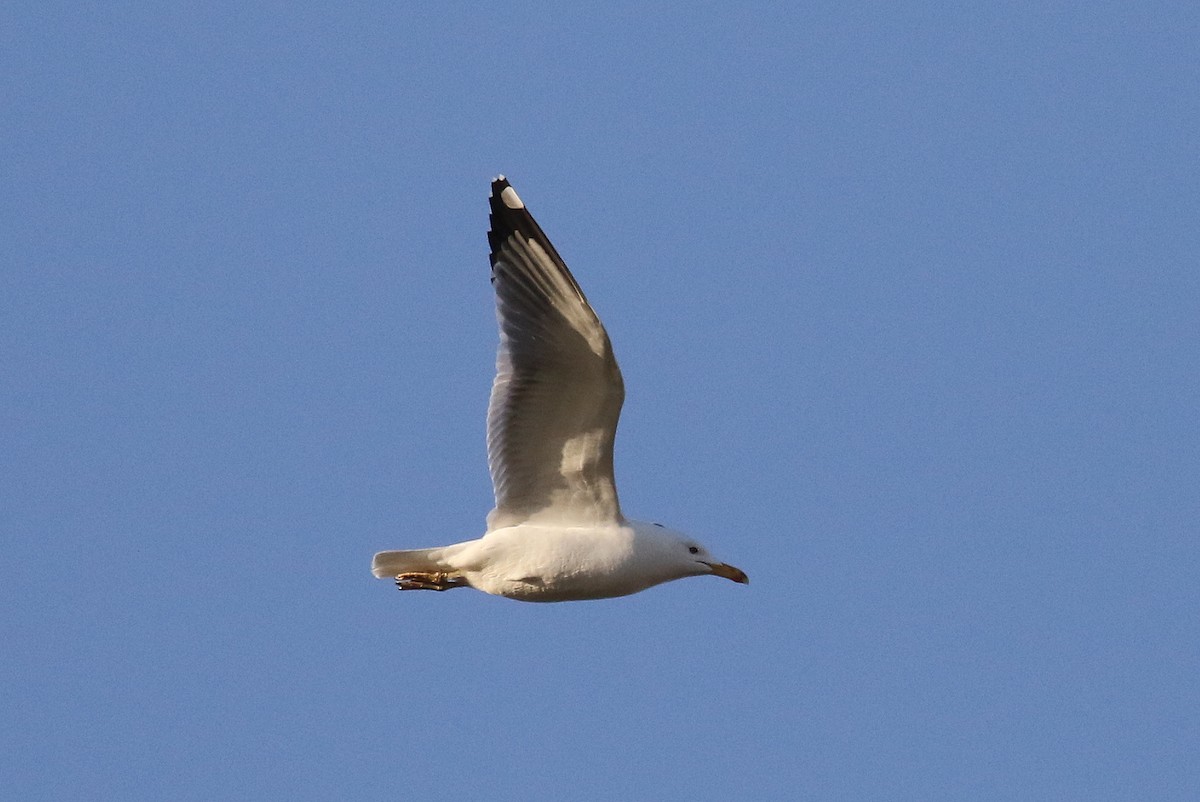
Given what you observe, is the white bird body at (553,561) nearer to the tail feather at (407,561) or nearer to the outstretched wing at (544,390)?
the tail feather at (407,561)

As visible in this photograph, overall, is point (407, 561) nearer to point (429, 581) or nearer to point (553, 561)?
point (429, 581)

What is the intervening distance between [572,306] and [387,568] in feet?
6.21

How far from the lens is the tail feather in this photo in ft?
59.4

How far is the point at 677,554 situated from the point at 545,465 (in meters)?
0.92

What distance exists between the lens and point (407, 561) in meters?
18.1

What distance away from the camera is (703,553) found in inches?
725

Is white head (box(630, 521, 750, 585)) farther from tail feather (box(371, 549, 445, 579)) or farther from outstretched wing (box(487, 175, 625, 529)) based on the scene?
tail feather (box(371, 549, 445, 579))

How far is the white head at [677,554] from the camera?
715 inches

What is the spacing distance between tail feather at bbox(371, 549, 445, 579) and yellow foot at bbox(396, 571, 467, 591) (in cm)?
3

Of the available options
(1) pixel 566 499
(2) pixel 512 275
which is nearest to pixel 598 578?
(1) pixel 566 499

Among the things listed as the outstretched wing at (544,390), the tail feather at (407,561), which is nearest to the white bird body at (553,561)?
the tail feather at (407,561)

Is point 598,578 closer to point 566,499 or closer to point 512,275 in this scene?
point 566,499

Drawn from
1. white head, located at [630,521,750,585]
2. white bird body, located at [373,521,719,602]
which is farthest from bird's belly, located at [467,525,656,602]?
white head, located at [630,521,750,585]

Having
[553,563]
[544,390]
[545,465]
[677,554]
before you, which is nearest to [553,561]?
[553,563]
